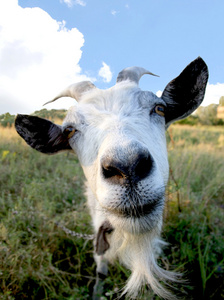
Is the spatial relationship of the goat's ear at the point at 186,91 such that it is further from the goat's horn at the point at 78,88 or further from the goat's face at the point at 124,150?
the goat's horn at the point at 78,88

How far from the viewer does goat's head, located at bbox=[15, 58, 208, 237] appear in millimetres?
1368

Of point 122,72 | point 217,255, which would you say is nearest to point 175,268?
point 217,255

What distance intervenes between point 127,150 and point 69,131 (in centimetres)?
136

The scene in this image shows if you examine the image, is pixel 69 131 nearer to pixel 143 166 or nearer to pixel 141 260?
pixel 143 166

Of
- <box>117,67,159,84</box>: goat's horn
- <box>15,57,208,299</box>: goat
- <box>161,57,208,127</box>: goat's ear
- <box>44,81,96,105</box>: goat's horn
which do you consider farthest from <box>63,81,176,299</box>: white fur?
<box>117,67,159,84</box>: goat's horn

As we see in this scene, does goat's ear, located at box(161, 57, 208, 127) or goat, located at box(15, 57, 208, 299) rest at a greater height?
goat's ear, located at box(161, 57, 208, 127)

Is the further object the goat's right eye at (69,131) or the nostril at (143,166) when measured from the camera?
the goat's right eye at (69,131)

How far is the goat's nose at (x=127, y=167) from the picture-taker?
1.29m

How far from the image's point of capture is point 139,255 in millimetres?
2033

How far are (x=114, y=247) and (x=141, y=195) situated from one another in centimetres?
140

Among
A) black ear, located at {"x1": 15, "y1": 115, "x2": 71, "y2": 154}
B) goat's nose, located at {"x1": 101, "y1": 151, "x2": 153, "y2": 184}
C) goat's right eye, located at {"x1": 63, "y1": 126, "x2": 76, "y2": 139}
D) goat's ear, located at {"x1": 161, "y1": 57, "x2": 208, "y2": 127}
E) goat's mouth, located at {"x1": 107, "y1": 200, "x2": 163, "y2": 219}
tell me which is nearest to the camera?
goat's nose, located at {"x1": 101, "y1": 151, "x2": 153, "y2": 184}

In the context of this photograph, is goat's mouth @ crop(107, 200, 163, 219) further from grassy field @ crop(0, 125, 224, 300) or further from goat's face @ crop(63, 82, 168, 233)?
grassy field @ crop(0, 125, 224, 300)

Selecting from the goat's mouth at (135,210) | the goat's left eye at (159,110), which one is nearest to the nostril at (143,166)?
the goat's mouth at (135,210)

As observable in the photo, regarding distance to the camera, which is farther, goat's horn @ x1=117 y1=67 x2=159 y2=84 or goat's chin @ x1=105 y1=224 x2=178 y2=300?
goat's horn @ x1=117 y1=67 x2=159 y2=84
